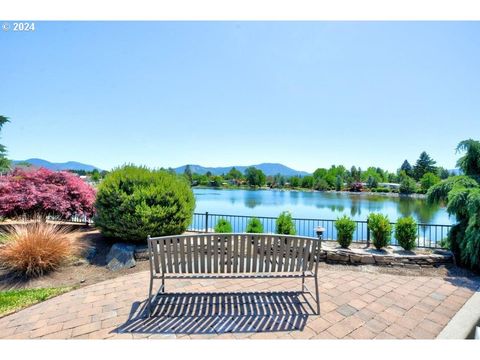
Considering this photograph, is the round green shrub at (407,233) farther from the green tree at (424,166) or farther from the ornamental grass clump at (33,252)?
the green tree at (424,166)

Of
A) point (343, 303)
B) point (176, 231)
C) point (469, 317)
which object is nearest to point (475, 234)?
point (469, 317)

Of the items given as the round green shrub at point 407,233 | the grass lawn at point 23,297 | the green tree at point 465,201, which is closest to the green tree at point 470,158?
the green tree at point 465,201

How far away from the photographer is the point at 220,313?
8.59ft

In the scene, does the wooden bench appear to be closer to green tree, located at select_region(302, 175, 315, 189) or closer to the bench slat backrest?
the bench slat backrest

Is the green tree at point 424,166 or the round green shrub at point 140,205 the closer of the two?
the round green shrub at point 140,205

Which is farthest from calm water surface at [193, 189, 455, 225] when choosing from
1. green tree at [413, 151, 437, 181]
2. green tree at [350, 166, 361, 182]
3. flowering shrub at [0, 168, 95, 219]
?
green tree at [350, 166, 361, 182]

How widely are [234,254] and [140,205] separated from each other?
2930 millimetres

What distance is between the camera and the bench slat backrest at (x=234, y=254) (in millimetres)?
2762

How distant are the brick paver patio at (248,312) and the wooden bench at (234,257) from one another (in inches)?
13.8

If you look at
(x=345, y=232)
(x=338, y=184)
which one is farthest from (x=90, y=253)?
(x=338, y=184)

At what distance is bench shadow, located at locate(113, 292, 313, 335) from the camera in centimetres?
234
